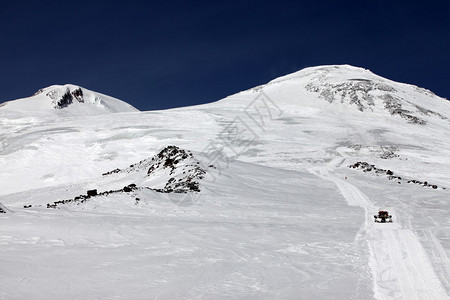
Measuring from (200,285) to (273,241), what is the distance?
601 cm

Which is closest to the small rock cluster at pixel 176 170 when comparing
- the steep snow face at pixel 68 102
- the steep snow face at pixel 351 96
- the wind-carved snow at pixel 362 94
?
the steep snow face at pixel 351 96

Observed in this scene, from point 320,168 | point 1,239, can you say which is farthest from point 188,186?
point 320,168

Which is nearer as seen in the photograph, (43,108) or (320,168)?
(320,168)

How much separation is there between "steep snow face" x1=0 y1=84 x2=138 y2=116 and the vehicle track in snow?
5468 inches

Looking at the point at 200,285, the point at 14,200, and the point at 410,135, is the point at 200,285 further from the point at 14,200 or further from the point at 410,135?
the point at 410,135

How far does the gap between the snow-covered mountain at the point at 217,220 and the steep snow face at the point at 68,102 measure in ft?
258

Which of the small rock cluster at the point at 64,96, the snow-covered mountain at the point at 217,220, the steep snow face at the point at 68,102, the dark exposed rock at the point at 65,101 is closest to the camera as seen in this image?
the snow-covered mountain at the point at 217,220

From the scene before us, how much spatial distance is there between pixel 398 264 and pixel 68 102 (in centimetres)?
16625

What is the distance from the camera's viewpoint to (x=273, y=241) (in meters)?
15.2

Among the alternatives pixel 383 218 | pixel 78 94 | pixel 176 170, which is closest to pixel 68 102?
pixel 78 94

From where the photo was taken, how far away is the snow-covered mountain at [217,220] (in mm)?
9852

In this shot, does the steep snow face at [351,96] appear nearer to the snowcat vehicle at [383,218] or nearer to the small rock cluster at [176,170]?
the small rock cluster at [176,170]

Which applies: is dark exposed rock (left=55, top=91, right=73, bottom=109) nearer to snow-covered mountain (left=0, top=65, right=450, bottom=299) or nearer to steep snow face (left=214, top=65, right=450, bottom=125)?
steep snow face (left=214, top=65, right=450, bottom=125)

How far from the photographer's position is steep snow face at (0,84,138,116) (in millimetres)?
145250
